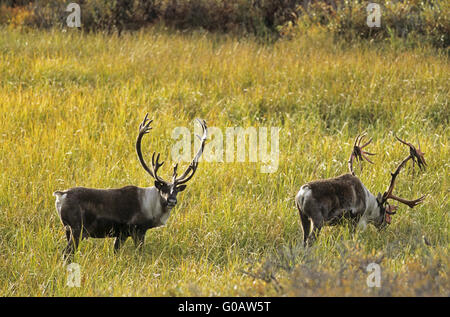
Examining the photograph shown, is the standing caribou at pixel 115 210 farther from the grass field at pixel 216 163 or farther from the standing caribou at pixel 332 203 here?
the standing caribou at pixel 332 203

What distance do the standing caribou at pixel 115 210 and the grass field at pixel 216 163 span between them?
9.0 inches

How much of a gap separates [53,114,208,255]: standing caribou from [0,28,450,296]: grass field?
23 centimetres

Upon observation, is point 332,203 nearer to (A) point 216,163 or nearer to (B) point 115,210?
(B) point 115,210

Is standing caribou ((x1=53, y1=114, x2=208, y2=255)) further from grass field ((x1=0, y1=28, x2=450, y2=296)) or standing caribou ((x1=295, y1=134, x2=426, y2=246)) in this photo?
standing caribou ((x1=295, y1=134, x2=426, y2=246))

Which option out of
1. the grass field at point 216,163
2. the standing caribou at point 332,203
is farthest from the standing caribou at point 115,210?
the standing caribou at point 332,203

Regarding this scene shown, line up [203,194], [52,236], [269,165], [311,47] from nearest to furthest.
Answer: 1. [52,236]
2. [203,194]
3. [269,165]
4. [311,47]

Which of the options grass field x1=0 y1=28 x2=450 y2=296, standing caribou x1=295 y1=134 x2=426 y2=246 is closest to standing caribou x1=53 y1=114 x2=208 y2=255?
grass field x1=0 y1=28 x2=450 y2=296

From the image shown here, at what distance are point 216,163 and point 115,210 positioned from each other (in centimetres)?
234
